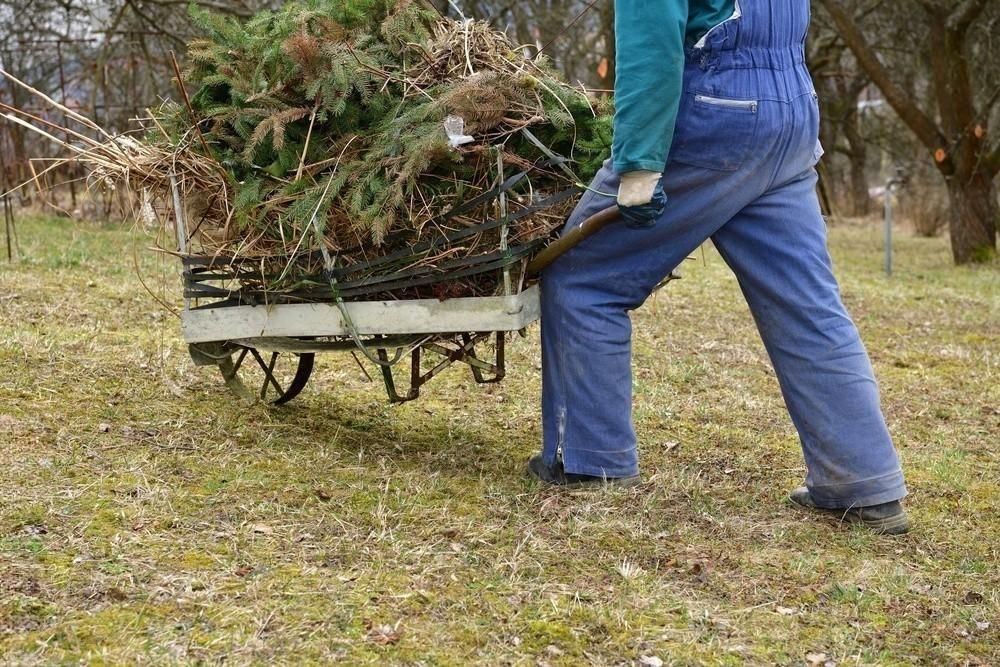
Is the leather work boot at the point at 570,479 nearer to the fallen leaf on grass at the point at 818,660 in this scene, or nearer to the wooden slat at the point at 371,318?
the wooden slat at the point at 371,318

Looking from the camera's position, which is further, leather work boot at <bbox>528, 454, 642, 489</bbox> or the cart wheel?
the cart wheel

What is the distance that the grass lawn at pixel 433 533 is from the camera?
2.90 metres

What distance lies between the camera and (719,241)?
3.84 meters

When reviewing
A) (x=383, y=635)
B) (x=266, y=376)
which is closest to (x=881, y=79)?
(x=266, y=376)

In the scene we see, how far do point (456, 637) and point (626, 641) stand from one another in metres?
0.42

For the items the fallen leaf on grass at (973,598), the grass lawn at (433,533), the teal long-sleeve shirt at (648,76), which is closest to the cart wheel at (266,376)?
the grass lawn at (433,533)

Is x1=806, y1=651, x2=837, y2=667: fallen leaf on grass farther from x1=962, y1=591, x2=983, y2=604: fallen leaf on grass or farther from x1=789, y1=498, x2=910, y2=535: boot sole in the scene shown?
x1=789, y1=498, x2=910, y2=535: boot sole

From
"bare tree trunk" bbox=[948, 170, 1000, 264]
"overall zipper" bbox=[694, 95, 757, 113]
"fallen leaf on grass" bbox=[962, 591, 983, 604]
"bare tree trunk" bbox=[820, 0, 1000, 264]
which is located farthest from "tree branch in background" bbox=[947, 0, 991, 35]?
"fallen leaf on grass" bbox=[962, 591, 983, 604]

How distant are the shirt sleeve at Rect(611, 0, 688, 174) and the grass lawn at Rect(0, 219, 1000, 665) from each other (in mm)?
1143

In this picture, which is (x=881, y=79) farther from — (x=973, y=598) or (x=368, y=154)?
(x=973, y=598)

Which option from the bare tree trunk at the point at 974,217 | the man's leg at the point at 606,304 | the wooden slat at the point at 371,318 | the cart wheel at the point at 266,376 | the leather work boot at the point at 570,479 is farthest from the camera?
the bare tree trunk at the point at 974,217

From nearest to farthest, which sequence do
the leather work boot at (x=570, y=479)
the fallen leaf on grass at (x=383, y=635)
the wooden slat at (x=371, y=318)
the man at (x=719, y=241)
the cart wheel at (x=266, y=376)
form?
the fallen leaf on grass at (x=383, y=635)
the man at (x=719, y=241)
the wooden slat at (x=371, y=318)
the leather work boot at (x=570, y=479)
the cart wheel at (x=266, y=376)

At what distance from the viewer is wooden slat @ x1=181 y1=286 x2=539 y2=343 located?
3760 millimetres

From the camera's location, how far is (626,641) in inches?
116
